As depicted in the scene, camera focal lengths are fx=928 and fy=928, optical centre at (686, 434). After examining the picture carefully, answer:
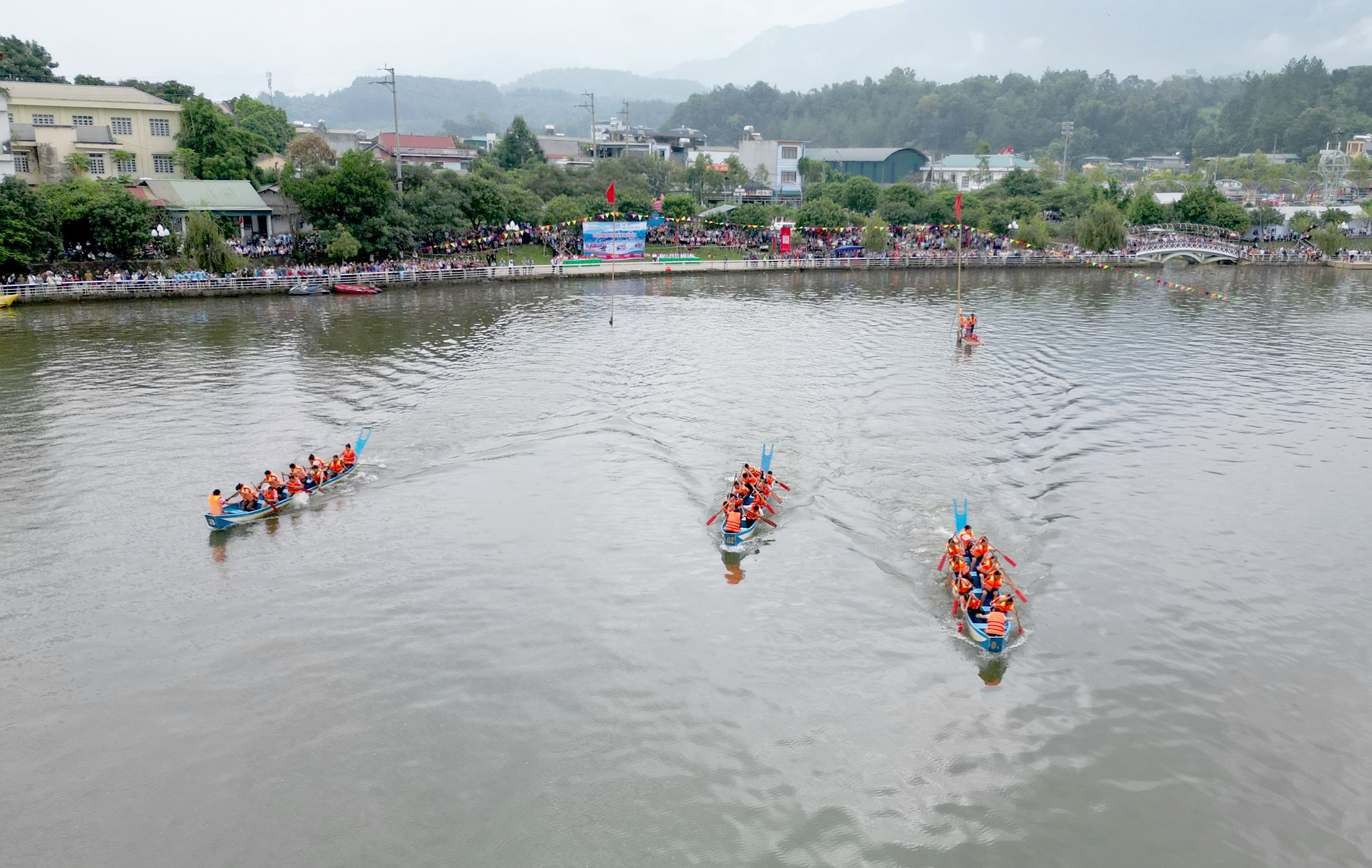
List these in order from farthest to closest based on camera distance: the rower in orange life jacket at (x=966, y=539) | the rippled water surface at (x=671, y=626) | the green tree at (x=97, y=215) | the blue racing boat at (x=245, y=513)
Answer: the green tree at (x=97, y=215)
the blue racing boat at (x=245, y=513)
the rower in orange life jacket at (x=966, y=539)
the rippled water surface at (x=671, y=626)

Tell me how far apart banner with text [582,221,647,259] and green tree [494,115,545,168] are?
44860mm

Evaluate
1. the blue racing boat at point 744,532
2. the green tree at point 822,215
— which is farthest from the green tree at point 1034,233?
the blue racing boat at point 744,532

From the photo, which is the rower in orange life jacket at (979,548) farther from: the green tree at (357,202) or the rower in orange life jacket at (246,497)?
the green tree at (357,202)

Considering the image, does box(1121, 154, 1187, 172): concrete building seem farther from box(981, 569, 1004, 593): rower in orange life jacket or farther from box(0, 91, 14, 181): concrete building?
box(981, 569, 1004, 593): rower in orange life jacket

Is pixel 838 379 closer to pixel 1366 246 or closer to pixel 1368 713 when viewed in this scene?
pixel 1368 713

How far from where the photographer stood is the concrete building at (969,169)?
140375 mm

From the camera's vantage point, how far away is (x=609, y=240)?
80.2 metres

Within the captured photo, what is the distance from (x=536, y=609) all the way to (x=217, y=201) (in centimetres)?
6038

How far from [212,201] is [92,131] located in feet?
41.6

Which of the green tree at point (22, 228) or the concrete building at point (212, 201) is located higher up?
the concrete building at point (212, 201)

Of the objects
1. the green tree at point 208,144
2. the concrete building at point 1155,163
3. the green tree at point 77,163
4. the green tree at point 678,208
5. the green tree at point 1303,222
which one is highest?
the concrete building at point 1155,163

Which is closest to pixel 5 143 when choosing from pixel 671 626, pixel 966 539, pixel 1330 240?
pixel 671 626

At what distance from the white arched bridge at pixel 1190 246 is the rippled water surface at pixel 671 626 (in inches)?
1900

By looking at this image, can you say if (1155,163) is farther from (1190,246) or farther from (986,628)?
(986,628)
